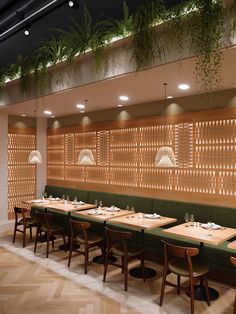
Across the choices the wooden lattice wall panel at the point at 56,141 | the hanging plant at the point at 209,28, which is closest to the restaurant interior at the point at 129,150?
the hanging plant at the point at 209,28

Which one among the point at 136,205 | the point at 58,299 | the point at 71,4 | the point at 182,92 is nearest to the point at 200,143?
the point at 182,92

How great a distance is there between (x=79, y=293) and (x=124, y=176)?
3193 mm

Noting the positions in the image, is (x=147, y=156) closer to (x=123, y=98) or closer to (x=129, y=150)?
(x=129, y=150)

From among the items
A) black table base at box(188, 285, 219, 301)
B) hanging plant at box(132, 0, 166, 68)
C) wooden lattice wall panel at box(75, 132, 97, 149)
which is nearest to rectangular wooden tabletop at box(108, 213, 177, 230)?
black table base at box(188, 285, 219, 301)

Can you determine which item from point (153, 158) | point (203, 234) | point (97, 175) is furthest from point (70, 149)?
point (203, 234)

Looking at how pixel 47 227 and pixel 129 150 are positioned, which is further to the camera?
pixel 129 150

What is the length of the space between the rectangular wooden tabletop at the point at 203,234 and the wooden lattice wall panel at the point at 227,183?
1.03m

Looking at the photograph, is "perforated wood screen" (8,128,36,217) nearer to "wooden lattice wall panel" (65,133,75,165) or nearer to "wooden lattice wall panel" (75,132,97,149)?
"wooden lattice wall panel" (65,133,75,165)

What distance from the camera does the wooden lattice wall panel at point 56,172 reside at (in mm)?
8602

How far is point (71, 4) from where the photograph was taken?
4230 mm

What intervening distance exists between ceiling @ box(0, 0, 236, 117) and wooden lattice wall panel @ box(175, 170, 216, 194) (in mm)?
1555

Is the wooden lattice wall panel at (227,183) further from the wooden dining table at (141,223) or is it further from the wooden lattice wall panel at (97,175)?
the wooden lattice wall panel at (97,175)

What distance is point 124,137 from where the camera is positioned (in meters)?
6.88

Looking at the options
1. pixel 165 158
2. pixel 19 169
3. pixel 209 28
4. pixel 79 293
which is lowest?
pixel 79 293
